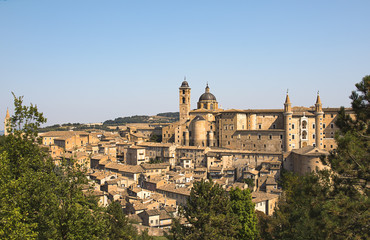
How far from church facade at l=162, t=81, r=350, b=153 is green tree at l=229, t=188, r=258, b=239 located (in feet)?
104

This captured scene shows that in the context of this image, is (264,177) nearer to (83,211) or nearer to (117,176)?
(117,176)

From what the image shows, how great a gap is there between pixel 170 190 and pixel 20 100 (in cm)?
3093

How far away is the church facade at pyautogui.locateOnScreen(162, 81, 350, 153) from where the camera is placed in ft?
178

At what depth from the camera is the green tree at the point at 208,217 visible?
18797mm

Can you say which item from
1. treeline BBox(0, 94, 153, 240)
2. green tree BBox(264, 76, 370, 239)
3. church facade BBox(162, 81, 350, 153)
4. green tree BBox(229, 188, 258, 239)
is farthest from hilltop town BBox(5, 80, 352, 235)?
green tree BBox(264, 76, 370, 239)

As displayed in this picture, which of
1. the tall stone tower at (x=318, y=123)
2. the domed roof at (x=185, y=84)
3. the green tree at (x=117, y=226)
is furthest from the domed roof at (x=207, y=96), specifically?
the green tree at (x=117, y=226)

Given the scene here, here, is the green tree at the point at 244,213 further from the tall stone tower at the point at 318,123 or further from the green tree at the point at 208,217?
the tall stone tower at the point at 318,123

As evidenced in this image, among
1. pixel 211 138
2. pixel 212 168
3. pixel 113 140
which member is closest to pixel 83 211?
pixel 212 168

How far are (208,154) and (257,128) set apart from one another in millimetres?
11677

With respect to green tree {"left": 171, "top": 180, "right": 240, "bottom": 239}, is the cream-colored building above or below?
above

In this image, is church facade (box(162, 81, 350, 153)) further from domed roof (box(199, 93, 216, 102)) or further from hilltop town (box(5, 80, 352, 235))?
domed roof (box(199, 93, 216, 102))

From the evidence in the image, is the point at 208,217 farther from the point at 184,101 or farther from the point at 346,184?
the point at 184,101

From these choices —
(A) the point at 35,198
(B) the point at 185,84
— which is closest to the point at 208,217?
(A) the point at 35,198

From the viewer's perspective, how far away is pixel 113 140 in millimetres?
67938
